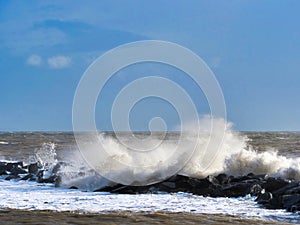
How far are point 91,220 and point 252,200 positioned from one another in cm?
489

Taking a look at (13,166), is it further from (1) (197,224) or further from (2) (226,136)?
(1) (197,224)

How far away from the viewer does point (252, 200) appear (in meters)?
13.0

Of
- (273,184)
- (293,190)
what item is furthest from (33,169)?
(293,190)

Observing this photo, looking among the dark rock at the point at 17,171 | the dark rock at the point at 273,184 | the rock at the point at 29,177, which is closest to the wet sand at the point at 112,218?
the dark rock at the point at 273,184

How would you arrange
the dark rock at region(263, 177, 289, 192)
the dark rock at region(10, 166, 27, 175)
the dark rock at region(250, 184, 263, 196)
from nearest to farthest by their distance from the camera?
the dark rock at region(250, 184, 263, 196)
the dark rock at region(263, 177, 289, 192)
the dark rock at region(10, 166, 27, 175)

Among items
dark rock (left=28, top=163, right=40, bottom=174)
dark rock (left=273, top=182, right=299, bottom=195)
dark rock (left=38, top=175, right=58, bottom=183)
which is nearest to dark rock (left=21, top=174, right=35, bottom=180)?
dark rock (left=38, top=175, right=58, bottom=183)

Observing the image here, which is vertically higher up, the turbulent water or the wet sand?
the turbulent water

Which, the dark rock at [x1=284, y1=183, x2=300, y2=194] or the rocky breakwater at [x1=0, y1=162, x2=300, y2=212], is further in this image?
the dark rock at [x1=284, y1=183, x2=300, y2=194]

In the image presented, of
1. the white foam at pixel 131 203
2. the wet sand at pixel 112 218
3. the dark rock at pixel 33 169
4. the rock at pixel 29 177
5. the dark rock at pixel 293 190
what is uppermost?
the dark rock at pixel 33 169

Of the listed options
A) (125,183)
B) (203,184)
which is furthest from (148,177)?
(203,184)

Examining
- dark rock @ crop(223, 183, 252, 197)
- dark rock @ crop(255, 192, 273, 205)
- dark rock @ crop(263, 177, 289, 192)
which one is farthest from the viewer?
dark rock @ crop(263, 177, 289, 192)

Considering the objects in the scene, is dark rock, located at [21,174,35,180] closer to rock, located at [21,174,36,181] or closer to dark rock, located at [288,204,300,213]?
rock, located at [21,174,36,181]

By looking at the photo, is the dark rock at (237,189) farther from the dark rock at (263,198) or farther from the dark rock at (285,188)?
the dark rock at (263,198)

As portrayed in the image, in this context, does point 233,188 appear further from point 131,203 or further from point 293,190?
point 131,203
